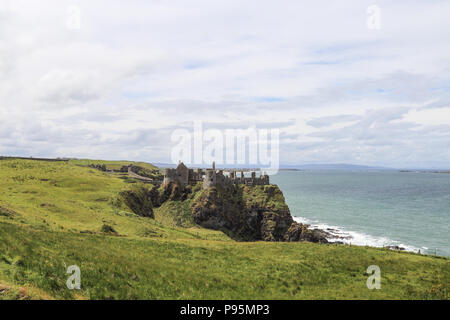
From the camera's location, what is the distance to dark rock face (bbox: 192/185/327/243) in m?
85.3

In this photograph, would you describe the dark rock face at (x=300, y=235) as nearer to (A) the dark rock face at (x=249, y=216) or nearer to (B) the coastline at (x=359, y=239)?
(A) the dark rock face at (x=249, y=216)

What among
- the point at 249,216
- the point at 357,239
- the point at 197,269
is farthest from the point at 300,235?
the point at 197,269

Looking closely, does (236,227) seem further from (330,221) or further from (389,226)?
(389,226)

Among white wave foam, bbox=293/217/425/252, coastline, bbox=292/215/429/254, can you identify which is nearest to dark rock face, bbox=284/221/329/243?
coastline, bbox=292/215/429/254

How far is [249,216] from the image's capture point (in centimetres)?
9081

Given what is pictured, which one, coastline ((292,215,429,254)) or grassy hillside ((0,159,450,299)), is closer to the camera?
grassy hillside ((0,159,450,299))

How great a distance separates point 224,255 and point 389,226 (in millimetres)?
97881

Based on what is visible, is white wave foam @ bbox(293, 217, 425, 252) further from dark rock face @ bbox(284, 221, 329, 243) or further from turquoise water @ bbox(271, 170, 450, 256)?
dark rock face @ bbox(284, 221, 329, 243)

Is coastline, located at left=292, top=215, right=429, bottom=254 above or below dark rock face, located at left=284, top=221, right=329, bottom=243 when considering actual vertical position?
below

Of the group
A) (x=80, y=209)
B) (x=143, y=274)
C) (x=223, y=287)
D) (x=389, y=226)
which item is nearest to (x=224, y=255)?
(x=223, y=287)

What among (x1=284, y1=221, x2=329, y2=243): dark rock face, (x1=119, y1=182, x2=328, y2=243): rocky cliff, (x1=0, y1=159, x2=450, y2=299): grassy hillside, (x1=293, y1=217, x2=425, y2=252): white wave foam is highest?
(x1=0, y1=159, x2=450, y2=299): grassy hillside

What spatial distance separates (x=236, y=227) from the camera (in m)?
88.3

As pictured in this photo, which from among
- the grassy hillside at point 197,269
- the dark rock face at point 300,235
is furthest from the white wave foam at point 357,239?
the grassy hillside at point 197,269

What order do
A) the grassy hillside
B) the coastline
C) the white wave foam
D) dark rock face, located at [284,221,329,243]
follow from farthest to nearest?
1. dark rock face, located at [284,221,329,243]
2. the white wave foam
3. the coastline
4. the grassy hillside
